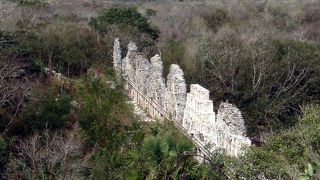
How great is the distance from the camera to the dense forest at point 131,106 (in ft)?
34.7

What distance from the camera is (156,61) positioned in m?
19.7

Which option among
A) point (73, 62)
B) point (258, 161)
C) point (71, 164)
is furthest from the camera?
point (73, 62)

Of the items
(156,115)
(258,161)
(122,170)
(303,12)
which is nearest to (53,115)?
(156,115)

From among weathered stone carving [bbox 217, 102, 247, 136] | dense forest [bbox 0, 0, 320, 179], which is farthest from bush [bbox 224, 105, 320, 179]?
weathered stone carving [bbox 217, 102, 247, 136]

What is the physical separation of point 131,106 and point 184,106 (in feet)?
9.41

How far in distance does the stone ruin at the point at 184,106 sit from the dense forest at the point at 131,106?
2.56ft

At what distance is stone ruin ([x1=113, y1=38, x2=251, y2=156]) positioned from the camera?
12992 mm

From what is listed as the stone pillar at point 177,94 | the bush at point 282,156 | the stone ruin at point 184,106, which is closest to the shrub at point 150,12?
the stone ruin at point 184,106

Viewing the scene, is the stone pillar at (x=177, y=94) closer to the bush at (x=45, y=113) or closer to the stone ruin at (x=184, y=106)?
the stone ruin at (x=184, y=106)

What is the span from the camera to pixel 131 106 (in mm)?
18859

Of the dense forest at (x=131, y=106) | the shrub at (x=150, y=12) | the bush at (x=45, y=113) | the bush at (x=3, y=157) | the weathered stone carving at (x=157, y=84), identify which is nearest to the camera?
the dense forest at (x=131, y=106)

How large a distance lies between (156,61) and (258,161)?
10163 mm

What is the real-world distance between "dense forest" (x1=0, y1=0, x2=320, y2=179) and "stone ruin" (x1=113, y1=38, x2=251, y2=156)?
78 centimetres

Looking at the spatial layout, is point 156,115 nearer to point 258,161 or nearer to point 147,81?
point 147,81
